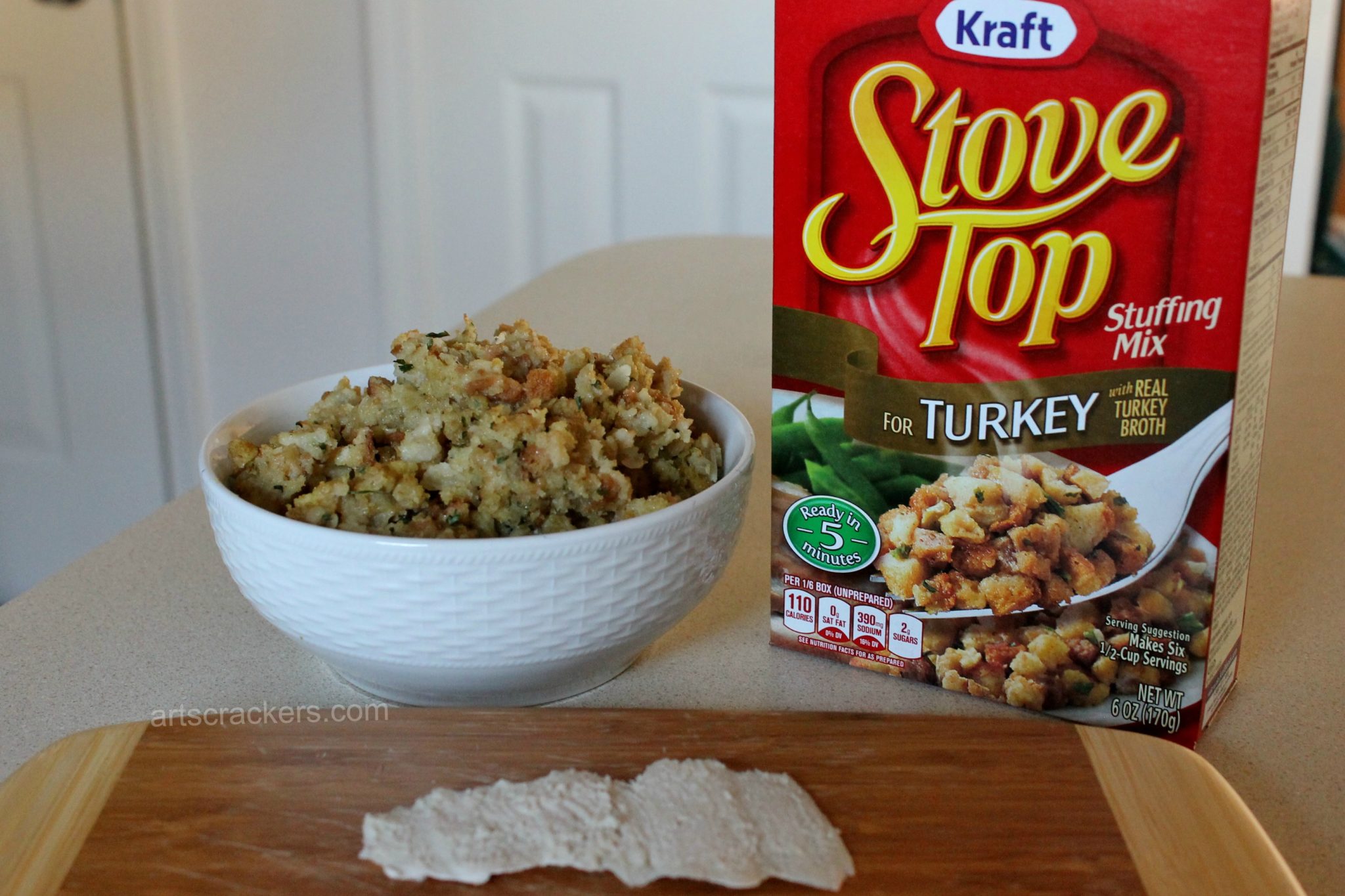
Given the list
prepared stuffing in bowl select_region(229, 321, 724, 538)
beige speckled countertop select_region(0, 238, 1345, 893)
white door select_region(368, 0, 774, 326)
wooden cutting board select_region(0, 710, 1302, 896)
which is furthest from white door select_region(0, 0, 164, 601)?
wooden cutting board select_region(0, 710, 1302, 896)

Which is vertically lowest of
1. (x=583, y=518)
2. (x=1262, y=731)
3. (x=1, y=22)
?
(x=1262, y=731)

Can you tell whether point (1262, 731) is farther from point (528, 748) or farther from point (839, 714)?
point (528, 748)

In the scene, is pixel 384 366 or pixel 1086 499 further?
pixel 384 366

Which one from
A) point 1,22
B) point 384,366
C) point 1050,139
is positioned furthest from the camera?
point 1,22

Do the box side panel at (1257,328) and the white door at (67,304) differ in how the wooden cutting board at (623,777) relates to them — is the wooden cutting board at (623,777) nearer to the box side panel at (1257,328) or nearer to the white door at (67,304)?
the box side panel at (1257,328)

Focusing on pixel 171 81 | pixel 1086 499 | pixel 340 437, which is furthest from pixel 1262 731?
pixel 171 81

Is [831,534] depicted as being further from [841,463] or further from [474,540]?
[474,540]

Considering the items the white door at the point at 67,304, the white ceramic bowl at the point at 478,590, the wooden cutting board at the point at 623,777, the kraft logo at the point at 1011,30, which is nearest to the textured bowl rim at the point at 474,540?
the white ceramic bowl at the point at 478,590
